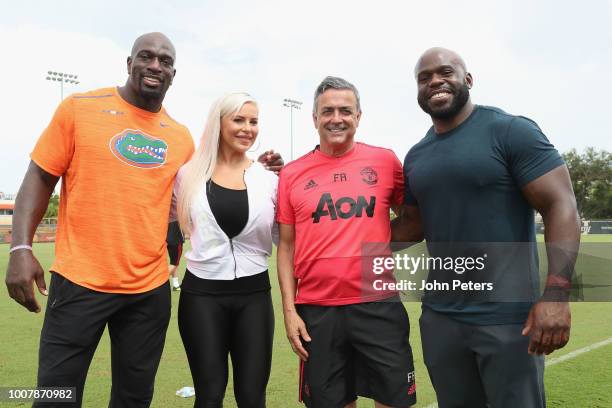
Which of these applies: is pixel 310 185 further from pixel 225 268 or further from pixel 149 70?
pixel 149 70

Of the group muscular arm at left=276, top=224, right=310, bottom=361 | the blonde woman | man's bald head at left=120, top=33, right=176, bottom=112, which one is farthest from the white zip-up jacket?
man's bald head at left=120, top=33, right=176, bottom=112

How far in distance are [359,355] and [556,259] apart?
1.26 metres

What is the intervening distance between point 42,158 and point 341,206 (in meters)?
1.77

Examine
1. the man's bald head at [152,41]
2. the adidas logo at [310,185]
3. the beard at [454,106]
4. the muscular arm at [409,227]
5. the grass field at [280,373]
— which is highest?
the man's bald head at [152,41]

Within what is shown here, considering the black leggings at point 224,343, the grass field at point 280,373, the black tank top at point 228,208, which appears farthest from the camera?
the grass field at point 280,373

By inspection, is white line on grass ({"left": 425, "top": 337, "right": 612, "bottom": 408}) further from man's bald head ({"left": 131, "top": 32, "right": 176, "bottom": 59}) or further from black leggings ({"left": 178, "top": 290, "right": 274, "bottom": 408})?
man's bald head ({"left": 131, "top": 32, "right": 176, "bottom": 59})

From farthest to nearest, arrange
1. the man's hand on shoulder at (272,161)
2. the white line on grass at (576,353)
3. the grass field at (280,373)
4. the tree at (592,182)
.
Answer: the tree at (592,182), the white line on grass at (576,353), the grass field at (280,373), the man's hand on shoulder at (272,161)

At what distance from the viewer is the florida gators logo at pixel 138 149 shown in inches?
121

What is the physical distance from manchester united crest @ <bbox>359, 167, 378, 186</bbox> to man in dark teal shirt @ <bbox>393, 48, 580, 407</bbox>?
27cm

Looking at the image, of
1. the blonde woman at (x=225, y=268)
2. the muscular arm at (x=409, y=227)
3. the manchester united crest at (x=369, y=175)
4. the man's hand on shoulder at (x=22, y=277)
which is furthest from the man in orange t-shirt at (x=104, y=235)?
the muscular arm at (x=409, y=227)

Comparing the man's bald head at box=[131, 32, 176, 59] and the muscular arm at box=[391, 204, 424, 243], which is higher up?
the man's bald head at box=[131, 32, 176, 59]

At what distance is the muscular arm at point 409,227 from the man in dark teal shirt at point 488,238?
266mm

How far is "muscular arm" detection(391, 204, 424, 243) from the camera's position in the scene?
11.0 feet

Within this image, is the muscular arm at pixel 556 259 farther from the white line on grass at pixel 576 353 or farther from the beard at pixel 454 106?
the white line on grass at pixel 576 353
